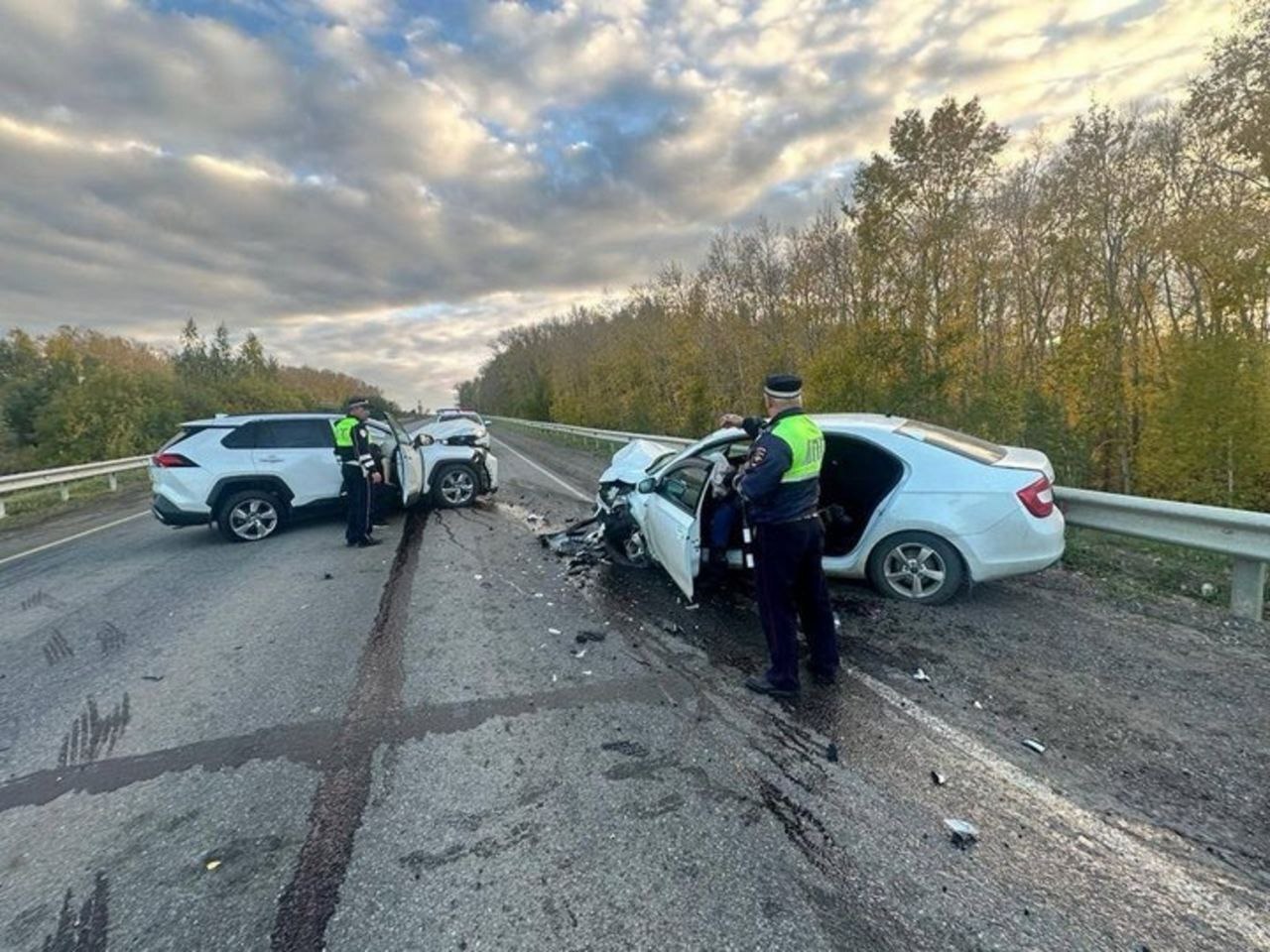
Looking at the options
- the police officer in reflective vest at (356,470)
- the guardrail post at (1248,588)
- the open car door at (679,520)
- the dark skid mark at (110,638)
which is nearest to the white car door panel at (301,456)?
the police officer in reflective vest at (356,470)

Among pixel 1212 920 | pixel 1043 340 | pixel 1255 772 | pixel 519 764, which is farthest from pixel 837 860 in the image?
pixel 1043 340

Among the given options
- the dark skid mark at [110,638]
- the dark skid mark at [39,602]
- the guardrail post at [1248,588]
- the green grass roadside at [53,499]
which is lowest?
the dark skid mark at [110,638]

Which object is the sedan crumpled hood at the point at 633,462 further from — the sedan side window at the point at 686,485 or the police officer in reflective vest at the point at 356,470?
the police officer in reflective vest at the point at 356,470

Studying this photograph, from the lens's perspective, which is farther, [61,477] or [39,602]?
[61,477]

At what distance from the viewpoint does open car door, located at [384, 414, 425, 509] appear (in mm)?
8828

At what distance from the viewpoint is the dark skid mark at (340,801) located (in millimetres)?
2045

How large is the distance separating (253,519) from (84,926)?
7.29 m

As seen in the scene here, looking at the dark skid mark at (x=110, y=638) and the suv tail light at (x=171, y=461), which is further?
the suv tail light at (x=171, y=461)

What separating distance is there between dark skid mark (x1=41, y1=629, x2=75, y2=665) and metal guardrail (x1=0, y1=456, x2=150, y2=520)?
33.2 feet

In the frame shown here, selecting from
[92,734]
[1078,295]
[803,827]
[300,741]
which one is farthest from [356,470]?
[1078,295]

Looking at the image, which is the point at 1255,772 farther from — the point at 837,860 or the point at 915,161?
the point at 915,161

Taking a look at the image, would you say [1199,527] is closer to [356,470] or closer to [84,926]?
[84,926]

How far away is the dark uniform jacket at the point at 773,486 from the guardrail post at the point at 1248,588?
11.3 feet

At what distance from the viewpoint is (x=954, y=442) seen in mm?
5059
